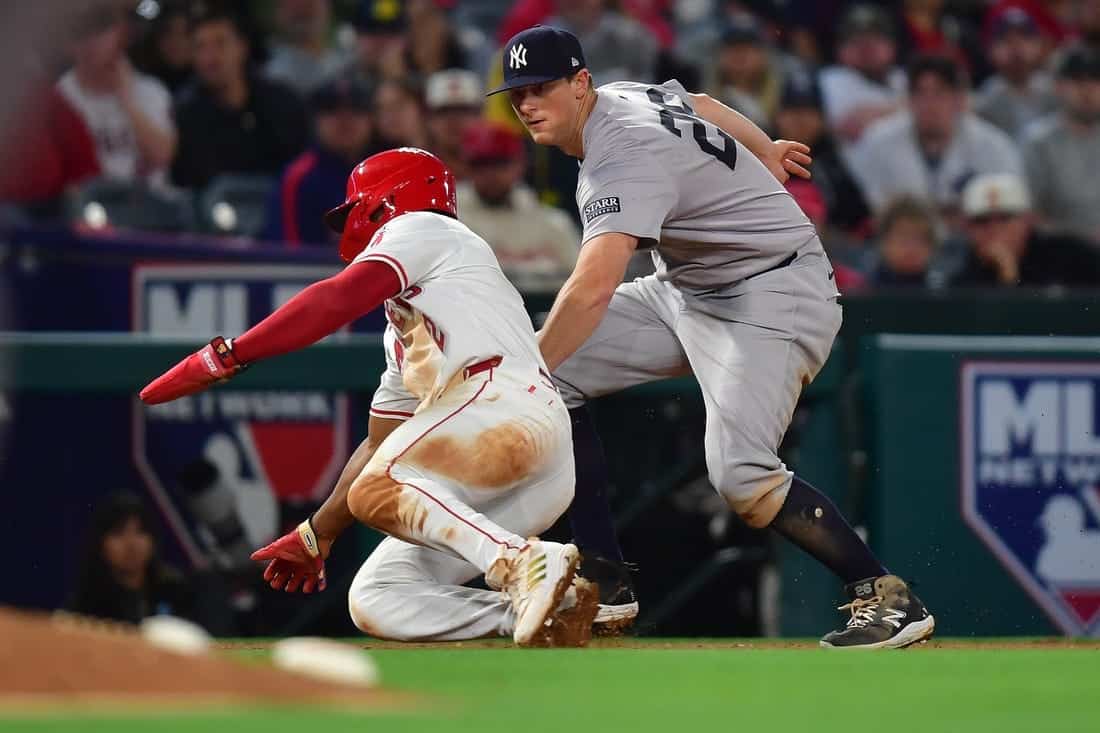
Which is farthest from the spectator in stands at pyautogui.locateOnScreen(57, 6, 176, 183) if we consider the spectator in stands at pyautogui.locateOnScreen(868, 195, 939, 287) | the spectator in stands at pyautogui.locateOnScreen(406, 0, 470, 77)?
the spectator in stands at pyautogui.locateOnScreen(868, 195, 939, 287)

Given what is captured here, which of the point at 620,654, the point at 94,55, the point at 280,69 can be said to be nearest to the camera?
the point at 620,654

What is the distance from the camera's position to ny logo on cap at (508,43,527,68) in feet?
18.3

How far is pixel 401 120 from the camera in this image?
10102mm

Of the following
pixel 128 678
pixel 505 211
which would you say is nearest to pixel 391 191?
pixel 128 678

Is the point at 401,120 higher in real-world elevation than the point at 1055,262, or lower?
higher

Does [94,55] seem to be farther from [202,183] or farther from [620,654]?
[620,654]

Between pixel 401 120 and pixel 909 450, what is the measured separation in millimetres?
3821

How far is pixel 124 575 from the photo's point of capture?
282 inches

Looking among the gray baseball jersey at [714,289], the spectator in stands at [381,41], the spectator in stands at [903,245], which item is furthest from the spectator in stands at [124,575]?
the spectator in stands at [381,41]

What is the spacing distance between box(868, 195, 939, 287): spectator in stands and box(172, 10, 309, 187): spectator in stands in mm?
3116

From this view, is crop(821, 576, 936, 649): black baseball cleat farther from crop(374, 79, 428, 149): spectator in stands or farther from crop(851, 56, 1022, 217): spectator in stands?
crop(851, 56, 1022, 217): spectator in stands

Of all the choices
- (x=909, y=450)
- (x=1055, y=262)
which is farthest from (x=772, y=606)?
(x=1055, y=262)

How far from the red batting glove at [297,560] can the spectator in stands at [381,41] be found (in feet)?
19.2

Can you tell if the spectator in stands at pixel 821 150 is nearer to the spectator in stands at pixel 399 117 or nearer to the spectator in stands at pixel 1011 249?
the spectator in stands at pixel 1011 249
